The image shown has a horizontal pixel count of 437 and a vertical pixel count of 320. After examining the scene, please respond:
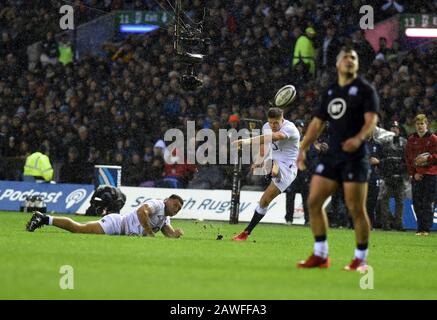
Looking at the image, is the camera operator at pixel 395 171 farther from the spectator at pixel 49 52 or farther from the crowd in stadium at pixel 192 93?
the spectator at pixel 49 52

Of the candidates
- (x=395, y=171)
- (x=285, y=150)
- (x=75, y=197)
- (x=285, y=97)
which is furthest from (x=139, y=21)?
(x=285, y=150)

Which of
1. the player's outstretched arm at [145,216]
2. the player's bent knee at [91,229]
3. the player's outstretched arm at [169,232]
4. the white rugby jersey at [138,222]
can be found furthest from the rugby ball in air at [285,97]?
the player's bent knee at [91,229]

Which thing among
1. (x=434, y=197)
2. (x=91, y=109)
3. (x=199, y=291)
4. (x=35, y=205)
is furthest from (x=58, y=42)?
(x=199, y=291)

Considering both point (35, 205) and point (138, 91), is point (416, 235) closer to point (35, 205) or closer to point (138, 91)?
point (35, 205)

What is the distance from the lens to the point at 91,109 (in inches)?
1361

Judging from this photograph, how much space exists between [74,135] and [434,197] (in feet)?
39.6

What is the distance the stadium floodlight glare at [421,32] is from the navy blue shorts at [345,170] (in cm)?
2038

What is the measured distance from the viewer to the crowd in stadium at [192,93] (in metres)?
30.0

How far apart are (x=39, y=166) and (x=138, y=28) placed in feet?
30.8

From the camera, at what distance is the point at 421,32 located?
32.6 m

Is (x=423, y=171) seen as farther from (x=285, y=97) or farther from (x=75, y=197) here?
(x=75, y=197)
